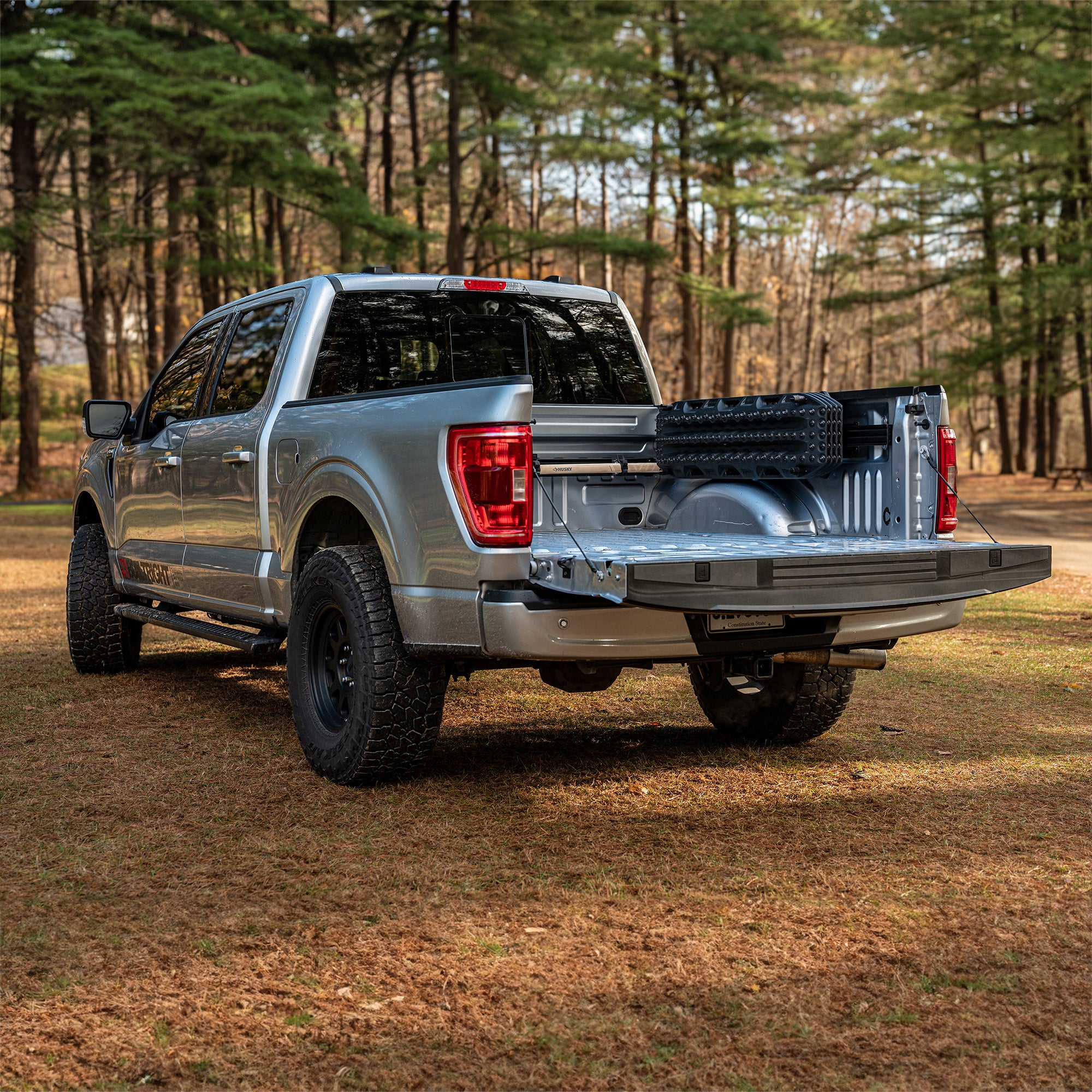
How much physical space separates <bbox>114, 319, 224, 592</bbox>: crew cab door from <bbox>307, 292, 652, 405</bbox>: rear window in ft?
4.10

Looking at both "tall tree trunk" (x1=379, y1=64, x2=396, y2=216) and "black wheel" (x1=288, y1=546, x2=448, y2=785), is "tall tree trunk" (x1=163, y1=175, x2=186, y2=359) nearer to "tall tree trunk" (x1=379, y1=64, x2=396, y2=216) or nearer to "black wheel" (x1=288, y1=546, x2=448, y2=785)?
"tall tree trunk" (x1=379, y1=64, x2=396, y2=216)

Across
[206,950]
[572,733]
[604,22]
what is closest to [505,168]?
[604,22]

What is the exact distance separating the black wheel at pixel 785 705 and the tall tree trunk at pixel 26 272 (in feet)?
72.2

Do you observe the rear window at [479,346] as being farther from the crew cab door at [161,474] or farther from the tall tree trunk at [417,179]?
the tall tree trunk at [417,179]

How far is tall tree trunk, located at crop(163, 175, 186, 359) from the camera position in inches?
1029

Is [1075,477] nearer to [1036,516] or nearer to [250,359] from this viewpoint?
[1036,516]

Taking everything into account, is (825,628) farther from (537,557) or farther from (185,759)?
(185,759)

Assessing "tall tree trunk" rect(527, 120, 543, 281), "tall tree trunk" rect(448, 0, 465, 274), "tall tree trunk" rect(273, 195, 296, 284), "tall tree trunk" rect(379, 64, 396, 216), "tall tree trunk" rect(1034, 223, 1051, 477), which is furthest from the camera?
"tall tree trunk" rect(273, 195, 296, 284)

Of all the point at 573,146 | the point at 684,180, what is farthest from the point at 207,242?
the point at 684,180

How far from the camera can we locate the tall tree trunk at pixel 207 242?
2539cm

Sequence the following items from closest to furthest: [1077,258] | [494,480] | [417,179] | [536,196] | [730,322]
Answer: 1. [494,480]
2. [1077,258]
3. [417,179]
4. [730,322]
5. [536,196]

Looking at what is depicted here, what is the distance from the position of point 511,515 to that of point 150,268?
99.0 ft

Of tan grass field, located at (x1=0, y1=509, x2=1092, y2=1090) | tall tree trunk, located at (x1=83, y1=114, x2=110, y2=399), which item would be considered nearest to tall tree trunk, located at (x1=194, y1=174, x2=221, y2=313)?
tall tree trunk, located at (x1=83, y1=114, x2=110, y2=399)

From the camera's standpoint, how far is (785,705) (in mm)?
5844
